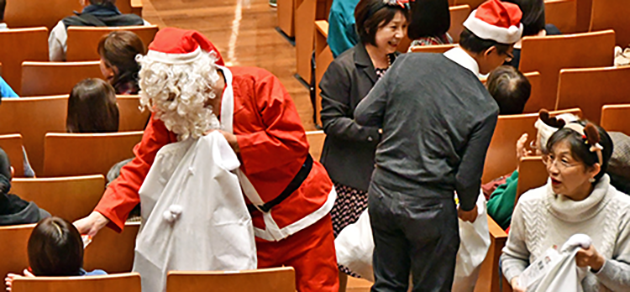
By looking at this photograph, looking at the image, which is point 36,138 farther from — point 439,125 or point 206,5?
point 206,5

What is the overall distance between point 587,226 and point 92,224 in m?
1.42

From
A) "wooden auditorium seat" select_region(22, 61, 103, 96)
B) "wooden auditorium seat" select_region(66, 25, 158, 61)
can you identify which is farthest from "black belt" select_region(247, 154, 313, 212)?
"wooden auditorium seat" select_region(66, 25, 158, 61)

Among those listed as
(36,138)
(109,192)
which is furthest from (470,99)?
(36,138)

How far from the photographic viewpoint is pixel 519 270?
2.48 meters

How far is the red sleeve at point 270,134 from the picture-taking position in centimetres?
226

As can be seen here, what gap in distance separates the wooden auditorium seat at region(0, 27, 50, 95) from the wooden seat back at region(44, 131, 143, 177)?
130 cm

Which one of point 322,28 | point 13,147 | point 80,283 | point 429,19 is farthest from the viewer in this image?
A: point 322,28

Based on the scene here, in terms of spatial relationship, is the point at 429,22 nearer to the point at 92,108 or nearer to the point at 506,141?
the point at 506,141

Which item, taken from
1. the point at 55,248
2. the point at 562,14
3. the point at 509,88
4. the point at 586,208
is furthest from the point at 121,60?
the point at 562,14

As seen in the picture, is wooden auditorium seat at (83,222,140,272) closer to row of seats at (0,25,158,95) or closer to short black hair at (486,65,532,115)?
short black hair at (486,65,532,115)

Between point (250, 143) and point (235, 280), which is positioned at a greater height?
point (250, 143)

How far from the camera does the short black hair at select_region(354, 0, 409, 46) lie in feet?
9.94

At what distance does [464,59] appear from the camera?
94.1 inches

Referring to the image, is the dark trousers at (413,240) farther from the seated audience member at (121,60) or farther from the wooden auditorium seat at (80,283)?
the seated audience member at (121,60)
